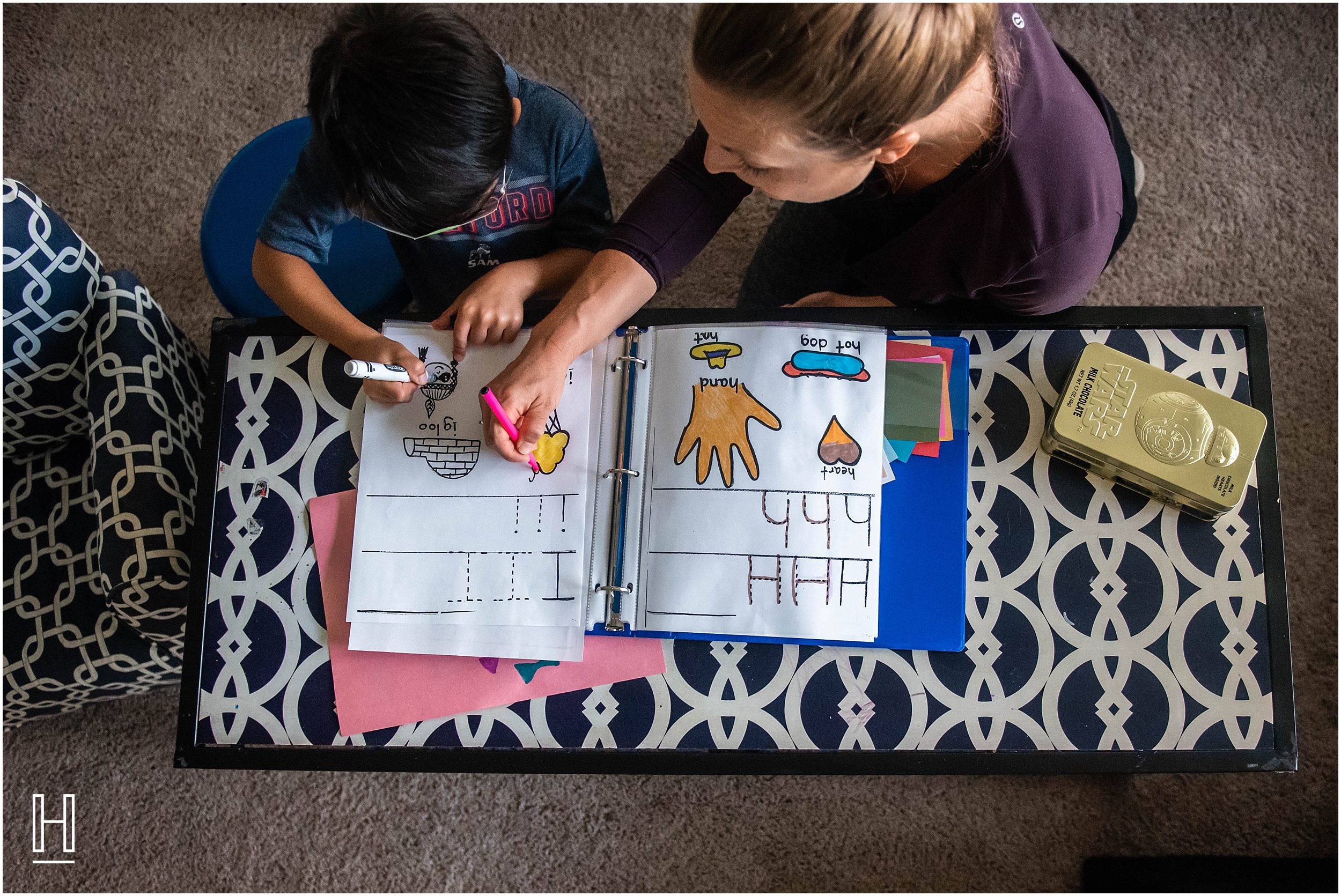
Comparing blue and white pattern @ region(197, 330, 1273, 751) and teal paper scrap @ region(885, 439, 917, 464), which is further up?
teal paper scrap @ region(885, 439, 917, 464)

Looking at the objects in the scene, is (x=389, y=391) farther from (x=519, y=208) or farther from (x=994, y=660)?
(x=994, y=660)

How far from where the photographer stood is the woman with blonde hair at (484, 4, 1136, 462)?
1.58 ft

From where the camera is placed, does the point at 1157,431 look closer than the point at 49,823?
Yes

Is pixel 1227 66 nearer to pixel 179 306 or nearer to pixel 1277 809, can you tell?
pixel 1277 809

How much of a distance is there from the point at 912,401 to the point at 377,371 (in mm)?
487

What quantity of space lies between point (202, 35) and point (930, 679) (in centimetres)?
171

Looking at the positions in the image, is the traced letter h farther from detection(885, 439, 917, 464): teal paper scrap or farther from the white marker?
detection(885, 439, 917, 464): teal paper scrap

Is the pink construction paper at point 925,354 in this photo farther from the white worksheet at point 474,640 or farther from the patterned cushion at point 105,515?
the patterned cushion at point 105,515

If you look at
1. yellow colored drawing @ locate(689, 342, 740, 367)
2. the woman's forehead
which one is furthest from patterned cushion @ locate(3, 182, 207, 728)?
the woman's forehead

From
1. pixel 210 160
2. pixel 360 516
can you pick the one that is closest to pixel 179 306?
pixel 210 160

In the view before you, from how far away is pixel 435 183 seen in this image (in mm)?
650

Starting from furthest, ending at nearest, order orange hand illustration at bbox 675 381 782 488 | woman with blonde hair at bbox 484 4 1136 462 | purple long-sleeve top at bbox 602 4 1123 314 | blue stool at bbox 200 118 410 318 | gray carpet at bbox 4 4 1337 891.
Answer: gray carpet at bbox 4 4 1337 891
blue stool at bbox 200 118 410 318
orange hand illustration at bbox 675 381 782 488
purple long-sleeve top at bbox 602 4 1123 314
woman with blonde hair at bbox 484 4 1136 462

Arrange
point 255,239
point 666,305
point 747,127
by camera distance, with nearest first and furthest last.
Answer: point 747,127, point 255,239, point 666,305

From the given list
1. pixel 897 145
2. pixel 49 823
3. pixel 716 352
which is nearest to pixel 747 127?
pixel 897 145
